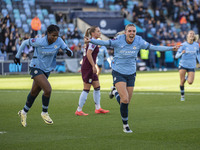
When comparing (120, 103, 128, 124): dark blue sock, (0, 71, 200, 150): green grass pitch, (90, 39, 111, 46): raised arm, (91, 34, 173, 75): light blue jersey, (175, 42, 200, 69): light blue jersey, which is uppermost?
(90, 39, 111, 46): raised arm

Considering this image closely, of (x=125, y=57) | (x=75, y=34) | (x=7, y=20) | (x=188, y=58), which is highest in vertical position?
(x=7, y=20)

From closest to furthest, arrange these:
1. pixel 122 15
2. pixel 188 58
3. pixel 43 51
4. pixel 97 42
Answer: pixel 97 42 → pixel 43 51 → pixel 188 58 → pixel 122 15

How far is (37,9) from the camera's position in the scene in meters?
41.5

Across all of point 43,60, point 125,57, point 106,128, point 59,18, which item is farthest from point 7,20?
point 106,128

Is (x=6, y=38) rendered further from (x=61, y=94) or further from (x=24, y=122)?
(x=24, y=122)

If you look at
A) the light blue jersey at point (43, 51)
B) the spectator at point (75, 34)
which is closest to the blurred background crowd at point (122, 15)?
the spectator at point (75, 34)

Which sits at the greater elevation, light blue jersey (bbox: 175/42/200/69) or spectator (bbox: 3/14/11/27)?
spectator (bbox: 3/14/11/27)

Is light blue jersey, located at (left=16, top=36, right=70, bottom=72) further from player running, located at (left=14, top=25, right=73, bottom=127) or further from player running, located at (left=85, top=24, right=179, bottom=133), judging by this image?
player running, located at (left=85, top=24, right=179, bottom=133)

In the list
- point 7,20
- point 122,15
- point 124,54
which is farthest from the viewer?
point 122,15

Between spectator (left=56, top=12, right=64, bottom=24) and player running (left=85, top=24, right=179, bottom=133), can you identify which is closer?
player running (left=85, top=24, right=179, bottom=133)

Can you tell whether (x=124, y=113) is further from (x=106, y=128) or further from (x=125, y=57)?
(x=125, y=57)

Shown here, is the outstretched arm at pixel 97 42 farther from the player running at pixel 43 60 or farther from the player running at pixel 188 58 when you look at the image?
the player running at pixel 188 58

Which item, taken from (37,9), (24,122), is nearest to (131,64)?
(24,122)

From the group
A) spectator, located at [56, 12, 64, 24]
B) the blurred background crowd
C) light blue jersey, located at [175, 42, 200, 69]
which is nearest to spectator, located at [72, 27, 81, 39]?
the blurred background crowd
